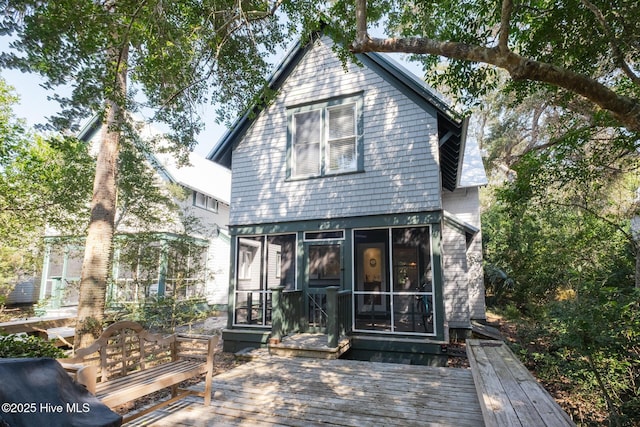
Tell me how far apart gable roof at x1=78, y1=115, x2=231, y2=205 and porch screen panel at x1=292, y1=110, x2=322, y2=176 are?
357 cm

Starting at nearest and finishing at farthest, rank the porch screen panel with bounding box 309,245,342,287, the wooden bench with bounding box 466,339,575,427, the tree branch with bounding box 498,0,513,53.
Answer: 1. the wooden bench with bounding box 466,339,575,427
2. the tree branch with bounding box 498,0,513,53
3. the porch screen panel with bounding box 309,245,342,287

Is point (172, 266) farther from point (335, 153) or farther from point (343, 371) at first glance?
point (343, 371)

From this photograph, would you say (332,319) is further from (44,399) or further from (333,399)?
(44,399)

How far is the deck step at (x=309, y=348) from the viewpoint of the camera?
6683mm

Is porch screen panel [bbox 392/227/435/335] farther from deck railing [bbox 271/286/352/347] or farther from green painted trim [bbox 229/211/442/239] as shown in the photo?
deck railing [bbox 271/286/352/347]

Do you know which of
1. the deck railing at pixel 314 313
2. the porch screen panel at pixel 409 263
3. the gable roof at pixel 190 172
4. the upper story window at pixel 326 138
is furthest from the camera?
the gable roof at pixel 190 172

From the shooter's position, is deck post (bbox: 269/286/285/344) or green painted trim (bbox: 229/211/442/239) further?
green painted trim (bbox: 229/211/442/239)

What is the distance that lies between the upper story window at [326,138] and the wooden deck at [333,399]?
4.57m

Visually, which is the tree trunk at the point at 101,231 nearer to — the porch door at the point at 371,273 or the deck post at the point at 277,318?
the deck post at the point at 277,318

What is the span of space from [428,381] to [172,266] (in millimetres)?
8456

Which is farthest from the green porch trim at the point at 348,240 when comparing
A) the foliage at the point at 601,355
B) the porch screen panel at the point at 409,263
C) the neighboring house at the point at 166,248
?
the porch screen panel at the point at 409,263

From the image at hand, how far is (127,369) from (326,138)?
638 cm

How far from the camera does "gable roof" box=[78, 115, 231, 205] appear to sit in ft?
41.9

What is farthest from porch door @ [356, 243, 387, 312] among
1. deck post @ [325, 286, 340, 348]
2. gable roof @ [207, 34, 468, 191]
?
deck post @ [325, 286, 340, 348]
